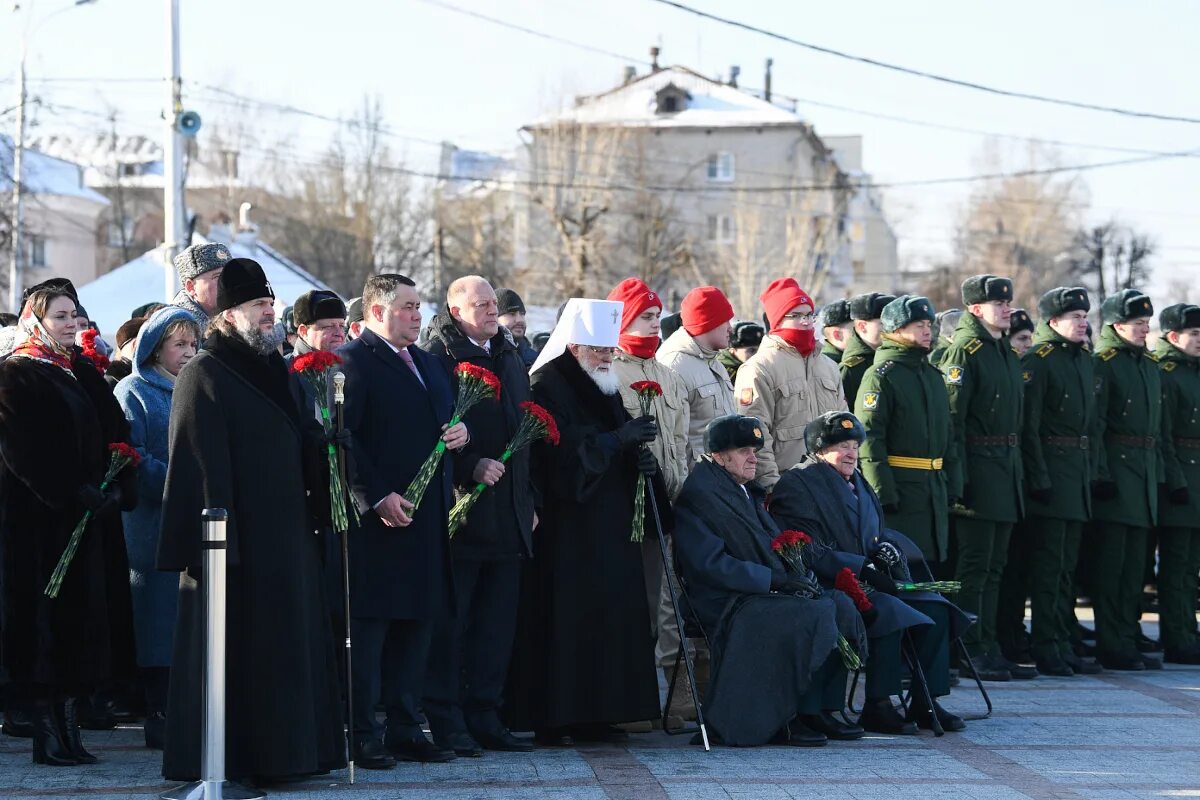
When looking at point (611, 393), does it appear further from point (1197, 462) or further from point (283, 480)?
point (1197, 462)

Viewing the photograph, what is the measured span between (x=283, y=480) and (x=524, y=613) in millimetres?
1810

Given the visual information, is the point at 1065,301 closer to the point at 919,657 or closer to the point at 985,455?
the point at 985,455

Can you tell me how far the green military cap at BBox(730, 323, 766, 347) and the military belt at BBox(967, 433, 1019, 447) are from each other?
2.72 meters

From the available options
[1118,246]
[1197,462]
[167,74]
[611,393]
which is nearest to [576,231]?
[1118,246]

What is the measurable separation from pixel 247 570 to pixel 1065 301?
6.37 m

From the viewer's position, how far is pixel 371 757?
7441mm

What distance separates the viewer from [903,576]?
9.14m

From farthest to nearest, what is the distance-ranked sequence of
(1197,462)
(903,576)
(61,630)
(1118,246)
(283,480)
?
(1118,246)
(1197,462)
(903,576)
(61,630)
(283,480)

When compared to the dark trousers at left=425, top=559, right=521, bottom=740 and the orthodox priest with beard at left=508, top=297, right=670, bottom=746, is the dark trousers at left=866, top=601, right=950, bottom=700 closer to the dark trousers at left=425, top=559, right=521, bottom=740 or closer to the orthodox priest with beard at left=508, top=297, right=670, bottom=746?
the orthodox priest with beard at left=508, top=297, right=670, bottom=746

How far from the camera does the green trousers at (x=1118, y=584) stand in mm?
11570

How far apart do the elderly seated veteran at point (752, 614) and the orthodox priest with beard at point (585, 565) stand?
0.33 m

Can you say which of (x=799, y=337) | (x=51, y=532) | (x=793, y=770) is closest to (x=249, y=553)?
(x=51, y=532)

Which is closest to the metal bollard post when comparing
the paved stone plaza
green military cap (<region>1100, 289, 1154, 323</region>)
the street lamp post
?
the paved stone plaza

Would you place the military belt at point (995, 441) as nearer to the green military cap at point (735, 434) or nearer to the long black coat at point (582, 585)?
the green military cap at point (735, 434)
